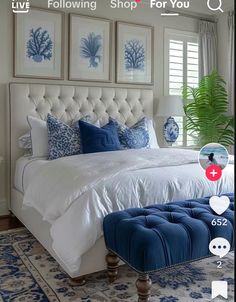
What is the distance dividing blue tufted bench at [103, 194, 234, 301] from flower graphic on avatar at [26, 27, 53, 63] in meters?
2.40

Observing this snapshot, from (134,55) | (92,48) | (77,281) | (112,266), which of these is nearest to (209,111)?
(134,55)

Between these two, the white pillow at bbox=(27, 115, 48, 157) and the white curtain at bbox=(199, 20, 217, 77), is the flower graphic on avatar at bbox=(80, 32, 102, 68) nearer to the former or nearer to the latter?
the white pillow at bbox=(27, 115, 48, 157)

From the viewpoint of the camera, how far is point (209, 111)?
4.47m

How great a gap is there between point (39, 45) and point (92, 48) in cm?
62

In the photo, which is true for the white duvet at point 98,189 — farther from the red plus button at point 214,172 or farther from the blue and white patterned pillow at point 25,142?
the blue and white patterned pillow at point 25,142

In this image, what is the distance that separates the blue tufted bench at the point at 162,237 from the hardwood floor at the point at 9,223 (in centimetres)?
173

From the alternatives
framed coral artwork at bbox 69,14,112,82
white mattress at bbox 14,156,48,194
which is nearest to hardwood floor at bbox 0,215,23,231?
white mattress at bbox 14,156,48,194

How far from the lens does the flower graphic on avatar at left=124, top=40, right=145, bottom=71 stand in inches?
164

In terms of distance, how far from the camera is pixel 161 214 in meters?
1.86

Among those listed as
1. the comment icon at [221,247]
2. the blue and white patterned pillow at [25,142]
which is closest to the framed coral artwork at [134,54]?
the blue and white patterned pillow at [25,142]

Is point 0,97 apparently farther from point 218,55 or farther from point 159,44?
point 218,55

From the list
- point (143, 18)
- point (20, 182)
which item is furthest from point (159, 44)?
point (20, 182)

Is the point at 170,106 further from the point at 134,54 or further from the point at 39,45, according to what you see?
the point at 39,45

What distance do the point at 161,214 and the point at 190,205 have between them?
0.23 metres
